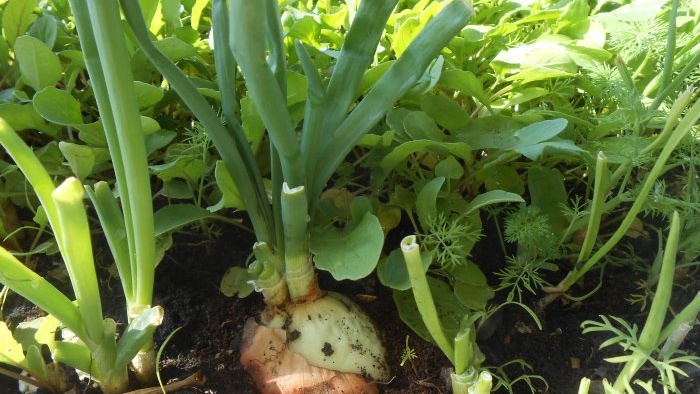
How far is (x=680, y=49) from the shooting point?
2.37 feet

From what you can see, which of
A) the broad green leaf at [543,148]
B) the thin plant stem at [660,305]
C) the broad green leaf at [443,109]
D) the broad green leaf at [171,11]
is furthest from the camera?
the broad green leaf at [171,11]

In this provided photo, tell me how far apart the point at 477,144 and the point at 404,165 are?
0.30ft

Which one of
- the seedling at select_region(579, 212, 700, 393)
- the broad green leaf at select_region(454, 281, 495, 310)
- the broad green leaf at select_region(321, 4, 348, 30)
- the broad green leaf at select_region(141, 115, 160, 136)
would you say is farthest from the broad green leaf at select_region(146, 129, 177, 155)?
the seedling at select_region(579, 212, 700, 393)

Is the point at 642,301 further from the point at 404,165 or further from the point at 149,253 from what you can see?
the point at 149,253

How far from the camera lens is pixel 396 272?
60cm

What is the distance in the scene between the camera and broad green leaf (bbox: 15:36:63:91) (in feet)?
2.04

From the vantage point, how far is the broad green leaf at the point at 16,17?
71 centimetres

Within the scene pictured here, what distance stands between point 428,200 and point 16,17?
534 millimetres

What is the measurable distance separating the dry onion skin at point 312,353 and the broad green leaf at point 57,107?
28 centimetres

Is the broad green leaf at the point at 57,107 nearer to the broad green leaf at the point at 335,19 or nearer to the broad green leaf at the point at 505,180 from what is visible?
the broad green leaf at the point at 335,19

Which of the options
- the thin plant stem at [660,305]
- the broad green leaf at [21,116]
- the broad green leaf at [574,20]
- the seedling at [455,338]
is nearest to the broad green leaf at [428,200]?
the seedling at [455,338]

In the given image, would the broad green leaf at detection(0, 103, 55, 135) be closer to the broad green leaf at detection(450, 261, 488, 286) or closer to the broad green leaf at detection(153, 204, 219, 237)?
the broad green leaf at detection(153, 204, 219, 237)

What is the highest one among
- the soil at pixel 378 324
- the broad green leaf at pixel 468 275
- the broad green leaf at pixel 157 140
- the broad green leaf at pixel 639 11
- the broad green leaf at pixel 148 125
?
the broad green leaf at pixel 639 11

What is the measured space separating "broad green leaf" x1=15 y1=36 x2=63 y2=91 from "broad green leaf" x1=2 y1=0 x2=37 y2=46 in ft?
0.33
